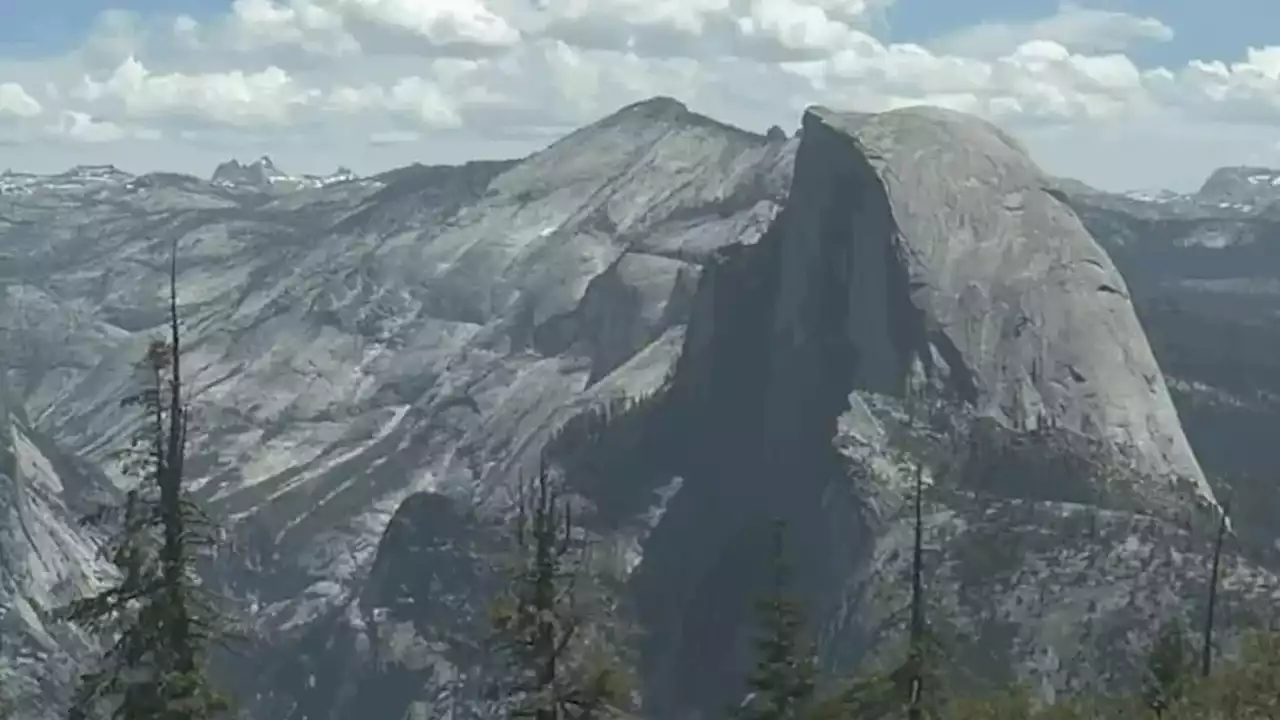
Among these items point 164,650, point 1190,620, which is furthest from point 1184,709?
point 1190,620

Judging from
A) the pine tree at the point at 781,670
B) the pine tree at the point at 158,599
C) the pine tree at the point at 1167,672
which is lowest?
the pine tree at the point at 1167,672

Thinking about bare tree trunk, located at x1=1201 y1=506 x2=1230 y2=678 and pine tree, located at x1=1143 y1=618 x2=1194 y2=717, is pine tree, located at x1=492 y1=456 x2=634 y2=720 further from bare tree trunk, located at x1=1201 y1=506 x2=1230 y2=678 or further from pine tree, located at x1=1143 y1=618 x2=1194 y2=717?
pine tree, located at x1=1143 y1=618 x2=1194 y2=717

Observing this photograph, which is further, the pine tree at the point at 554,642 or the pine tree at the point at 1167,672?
the pine tree at the point at 1167,672

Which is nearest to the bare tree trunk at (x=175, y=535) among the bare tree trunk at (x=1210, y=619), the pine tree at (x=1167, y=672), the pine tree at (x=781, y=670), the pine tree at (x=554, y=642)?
the pine tree at (x=554, y=642)

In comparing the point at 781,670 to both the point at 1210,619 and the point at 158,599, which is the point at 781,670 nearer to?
the point at 158,599

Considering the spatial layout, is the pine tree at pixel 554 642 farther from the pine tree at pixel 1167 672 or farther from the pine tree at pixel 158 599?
the pine tree at pixel 1167 672

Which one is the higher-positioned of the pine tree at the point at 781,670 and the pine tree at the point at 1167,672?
the pine tree at the point at 781,670
